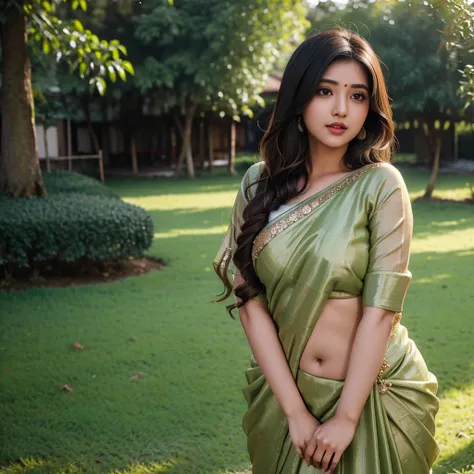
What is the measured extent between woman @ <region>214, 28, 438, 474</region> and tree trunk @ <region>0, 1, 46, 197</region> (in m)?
8.07

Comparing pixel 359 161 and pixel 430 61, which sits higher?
pixel 430 61

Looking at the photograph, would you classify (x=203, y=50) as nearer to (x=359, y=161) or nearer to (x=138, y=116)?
(x=138, y=116)

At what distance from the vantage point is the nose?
202cm

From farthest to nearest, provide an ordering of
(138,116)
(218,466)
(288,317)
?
(138,116)
(218,466)
(288,317)

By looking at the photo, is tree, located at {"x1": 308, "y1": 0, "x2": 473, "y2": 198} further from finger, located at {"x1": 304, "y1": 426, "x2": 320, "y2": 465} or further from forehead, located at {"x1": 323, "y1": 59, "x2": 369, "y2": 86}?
finger, located at {"x1": 304, "y1": 426, "x2": 320, "y2": 465}

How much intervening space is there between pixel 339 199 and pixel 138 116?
24.9 metres

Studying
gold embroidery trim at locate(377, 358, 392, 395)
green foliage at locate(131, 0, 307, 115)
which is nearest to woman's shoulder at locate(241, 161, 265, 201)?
gold embroidery trim at locate(377, 358, 392, 395)

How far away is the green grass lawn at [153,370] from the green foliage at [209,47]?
11.7 m

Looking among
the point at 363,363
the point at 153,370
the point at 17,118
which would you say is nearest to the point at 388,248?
the point at 363,363

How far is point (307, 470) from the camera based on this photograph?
2051 millimetres

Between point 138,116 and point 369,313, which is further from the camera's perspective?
point 138,116

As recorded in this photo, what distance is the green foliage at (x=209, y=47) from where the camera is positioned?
19.9 m

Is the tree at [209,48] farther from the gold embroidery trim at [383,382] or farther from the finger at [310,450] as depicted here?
the finger at [310,450]

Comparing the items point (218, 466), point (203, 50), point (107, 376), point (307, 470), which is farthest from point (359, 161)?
point (203, 50)
